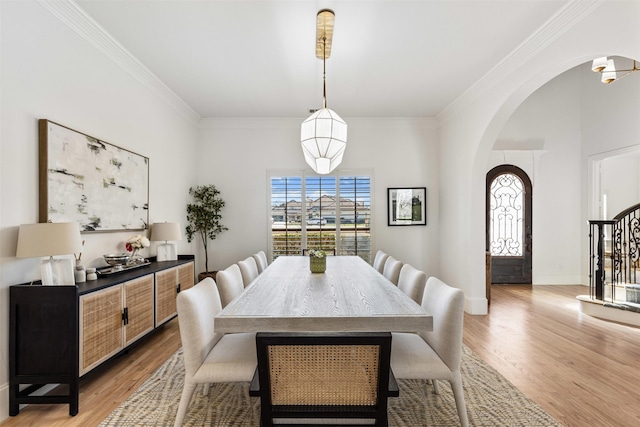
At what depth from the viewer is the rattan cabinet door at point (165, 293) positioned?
323 centimetres

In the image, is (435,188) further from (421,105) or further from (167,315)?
(167,315)

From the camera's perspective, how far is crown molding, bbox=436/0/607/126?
8.02 feet

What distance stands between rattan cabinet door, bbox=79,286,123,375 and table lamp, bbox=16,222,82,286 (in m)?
0.24

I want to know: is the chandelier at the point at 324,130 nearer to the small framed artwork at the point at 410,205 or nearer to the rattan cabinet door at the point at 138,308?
the rattan cabinet door at the point at 138,308

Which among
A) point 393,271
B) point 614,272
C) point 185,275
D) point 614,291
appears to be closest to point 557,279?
point 614,272

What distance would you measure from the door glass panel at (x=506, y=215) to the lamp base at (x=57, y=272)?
6206 mm

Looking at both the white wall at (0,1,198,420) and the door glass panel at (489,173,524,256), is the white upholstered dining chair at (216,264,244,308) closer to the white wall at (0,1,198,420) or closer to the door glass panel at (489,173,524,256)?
the white wall at (0,1,198,420)

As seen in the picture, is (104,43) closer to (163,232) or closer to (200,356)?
(163,232)

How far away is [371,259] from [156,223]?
3.35 m

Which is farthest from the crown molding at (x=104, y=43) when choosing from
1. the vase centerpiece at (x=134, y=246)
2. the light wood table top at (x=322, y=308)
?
the light wood table top at (x=322, y=308)

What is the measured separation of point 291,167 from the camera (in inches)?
216

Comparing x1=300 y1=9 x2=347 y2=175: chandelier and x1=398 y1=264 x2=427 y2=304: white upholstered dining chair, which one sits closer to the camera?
x1=398 y1=264 x2=427 y2=304: white upholstered dining chair

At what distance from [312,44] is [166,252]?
2.80 meters

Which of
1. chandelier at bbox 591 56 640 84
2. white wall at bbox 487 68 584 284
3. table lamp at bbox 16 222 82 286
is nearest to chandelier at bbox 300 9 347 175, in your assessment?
table lamp at bbox 16 222 82 286
